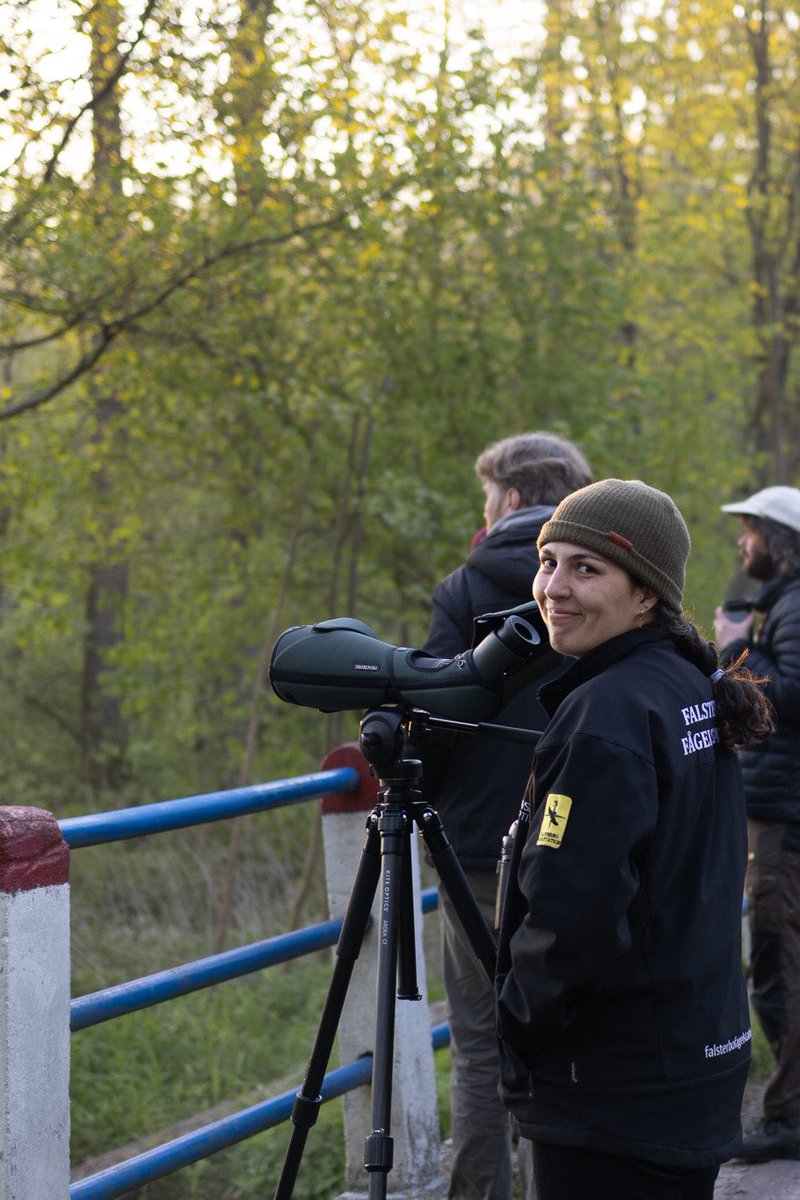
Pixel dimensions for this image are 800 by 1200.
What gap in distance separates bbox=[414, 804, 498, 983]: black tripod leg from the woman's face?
58 cm

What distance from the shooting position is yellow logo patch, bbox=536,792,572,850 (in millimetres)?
1902

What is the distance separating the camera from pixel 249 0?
781 cm

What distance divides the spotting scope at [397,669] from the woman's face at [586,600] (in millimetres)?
215

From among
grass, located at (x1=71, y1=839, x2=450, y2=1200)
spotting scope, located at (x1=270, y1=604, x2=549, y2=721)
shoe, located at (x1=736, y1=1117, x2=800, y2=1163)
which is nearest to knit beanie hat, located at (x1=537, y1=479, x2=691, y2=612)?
spotting scope, located at (x1=270, y1=604, x2=549, y2=721)

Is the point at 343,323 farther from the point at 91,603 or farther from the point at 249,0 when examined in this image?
the point at 91,603

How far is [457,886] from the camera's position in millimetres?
2668

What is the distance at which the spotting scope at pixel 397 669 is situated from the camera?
2.38 metres

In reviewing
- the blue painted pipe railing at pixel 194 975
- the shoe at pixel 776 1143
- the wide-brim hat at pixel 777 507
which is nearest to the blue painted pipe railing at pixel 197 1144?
the blue painted pipe railing at pixel 194 975

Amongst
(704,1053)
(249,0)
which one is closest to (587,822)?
(704,1053)

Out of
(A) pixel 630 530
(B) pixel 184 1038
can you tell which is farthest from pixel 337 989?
(B) pixel 184 1038

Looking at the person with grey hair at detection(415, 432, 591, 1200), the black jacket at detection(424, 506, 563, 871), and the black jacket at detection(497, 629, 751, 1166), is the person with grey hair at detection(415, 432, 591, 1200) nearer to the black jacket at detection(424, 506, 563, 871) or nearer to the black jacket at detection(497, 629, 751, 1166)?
the black jacket at detection(424, 506, 563, 871)

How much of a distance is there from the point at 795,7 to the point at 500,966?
13210 mm

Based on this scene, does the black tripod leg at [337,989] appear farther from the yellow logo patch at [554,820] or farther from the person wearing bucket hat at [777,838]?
the person wearing bucket hat at [777,838]

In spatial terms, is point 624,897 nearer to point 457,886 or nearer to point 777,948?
point 457,886
